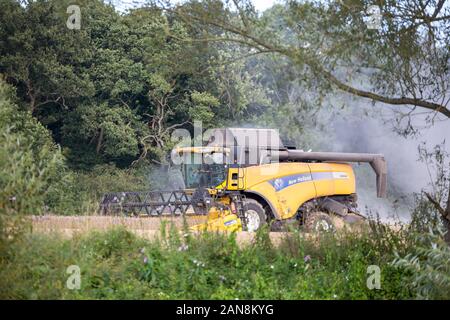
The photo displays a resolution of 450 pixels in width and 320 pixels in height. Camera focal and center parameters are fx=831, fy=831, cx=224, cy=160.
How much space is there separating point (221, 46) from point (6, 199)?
6212mm

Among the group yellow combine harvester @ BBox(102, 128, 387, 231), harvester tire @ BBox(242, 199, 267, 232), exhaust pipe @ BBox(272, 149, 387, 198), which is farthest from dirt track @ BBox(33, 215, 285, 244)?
exhaust pipe @ BBox(272, 149, 387, 198)

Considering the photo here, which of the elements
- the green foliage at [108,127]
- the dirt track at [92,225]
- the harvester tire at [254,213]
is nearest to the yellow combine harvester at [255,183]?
the harvester tire at [254,213]

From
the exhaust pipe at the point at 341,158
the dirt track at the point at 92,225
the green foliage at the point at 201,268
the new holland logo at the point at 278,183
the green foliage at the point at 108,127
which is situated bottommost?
the green foliage at the point at 201,268

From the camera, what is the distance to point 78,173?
34.8 meters

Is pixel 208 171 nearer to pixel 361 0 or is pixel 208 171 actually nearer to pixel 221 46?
pixel 221 46

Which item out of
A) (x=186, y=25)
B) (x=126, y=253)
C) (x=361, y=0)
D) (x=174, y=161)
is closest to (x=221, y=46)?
(x=186, y=25)

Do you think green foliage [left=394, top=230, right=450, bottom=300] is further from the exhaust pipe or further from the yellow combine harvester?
the exhaust pipe

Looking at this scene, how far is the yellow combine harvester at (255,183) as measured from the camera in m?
21.9

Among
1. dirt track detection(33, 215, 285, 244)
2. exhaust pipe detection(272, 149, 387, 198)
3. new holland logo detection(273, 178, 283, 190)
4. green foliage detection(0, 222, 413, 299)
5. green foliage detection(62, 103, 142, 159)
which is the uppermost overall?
green foliage detection(62, 103, 142, 159)

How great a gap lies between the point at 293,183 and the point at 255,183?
1295mm

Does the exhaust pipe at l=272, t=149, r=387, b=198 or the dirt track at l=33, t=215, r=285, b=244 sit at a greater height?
the exhaust pipe at l=272, t=149, r=387, b=198

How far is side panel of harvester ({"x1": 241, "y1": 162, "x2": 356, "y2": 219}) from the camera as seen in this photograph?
2272 centimetres

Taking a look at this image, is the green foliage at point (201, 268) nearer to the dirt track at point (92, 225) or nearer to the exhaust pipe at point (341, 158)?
the dirt track at point (92, 225)

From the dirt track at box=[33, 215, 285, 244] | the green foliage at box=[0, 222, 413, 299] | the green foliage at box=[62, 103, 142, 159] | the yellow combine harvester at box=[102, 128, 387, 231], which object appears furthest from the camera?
the green foliage at box=[62, 103, 142, 159]
